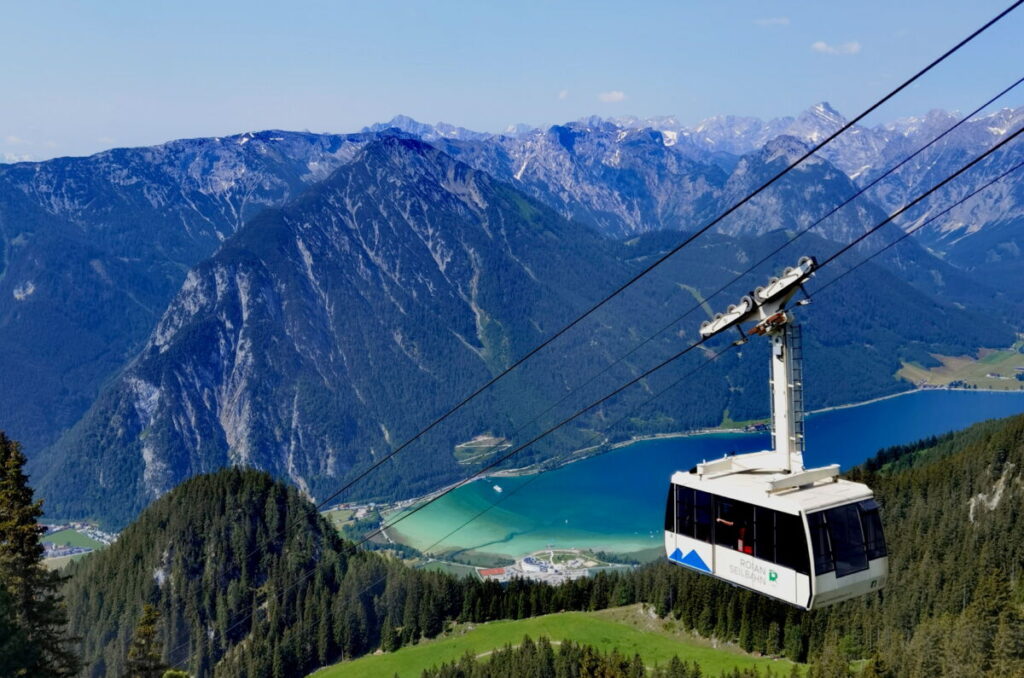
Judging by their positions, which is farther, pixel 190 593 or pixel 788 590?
pixel 190 593

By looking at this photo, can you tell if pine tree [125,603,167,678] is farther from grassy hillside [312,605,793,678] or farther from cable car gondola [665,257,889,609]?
grassy hillside [312,605,793,678]

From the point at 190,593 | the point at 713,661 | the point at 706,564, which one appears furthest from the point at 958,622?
the point at 190,593

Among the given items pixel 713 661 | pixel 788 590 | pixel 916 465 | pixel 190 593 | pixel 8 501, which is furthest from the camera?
pixel 916 465

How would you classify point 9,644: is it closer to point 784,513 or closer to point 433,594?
point 784,513

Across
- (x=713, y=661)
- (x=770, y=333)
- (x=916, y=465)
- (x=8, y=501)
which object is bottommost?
(x=713, y=661)

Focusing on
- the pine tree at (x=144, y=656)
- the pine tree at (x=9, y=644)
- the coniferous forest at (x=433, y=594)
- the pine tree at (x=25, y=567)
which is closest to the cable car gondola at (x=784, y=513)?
the pine tree at (x=9, y=644)

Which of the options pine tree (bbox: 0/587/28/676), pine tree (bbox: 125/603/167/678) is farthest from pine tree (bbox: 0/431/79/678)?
pine tree (bbox: 125/603/167/678)

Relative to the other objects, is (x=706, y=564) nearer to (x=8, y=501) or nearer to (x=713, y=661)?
(x=8, y=501)
